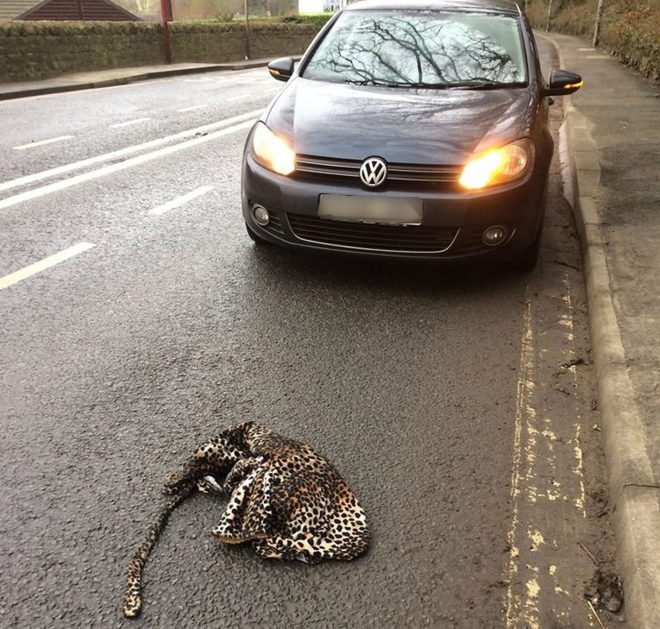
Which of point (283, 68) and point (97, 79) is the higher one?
point (283, 68)

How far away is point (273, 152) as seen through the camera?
4.47 meters

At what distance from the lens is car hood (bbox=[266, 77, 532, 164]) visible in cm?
423

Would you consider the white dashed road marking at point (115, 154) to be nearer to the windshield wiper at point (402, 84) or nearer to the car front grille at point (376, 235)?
the windshield wiper at point (402, 84)

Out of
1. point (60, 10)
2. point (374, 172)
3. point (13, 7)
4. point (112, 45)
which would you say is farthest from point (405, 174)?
point (13, 7)

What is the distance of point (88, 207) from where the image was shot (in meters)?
6.34

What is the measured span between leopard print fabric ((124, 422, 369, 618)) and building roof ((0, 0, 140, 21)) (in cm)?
3508

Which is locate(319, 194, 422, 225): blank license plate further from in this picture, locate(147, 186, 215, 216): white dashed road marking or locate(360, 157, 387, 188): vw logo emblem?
locate(147, 186, 215, 216): white dashed road marking

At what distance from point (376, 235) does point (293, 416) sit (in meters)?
1.55

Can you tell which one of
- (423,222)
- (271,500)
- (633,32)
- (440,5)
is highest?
(440,5)

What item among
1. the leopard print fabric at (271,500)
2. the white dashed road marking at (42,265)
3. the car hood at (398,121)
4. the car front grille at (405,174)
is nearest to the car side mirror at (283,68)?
the car hood at (398,121)

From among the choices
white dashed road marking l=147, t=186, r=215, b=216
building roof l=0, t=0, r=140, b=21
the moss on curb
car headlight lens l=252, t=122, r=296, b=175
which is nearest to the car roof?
car headlight lens l=252, t=122, r=296, b=175

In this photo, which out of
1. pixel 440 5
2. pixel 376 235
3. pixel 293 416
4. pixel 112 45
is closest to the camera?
pixel 293 416

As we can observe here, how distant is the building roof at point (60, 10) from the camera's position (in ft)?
107

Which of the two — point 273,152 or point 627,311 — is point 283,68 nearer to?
point 273,152
